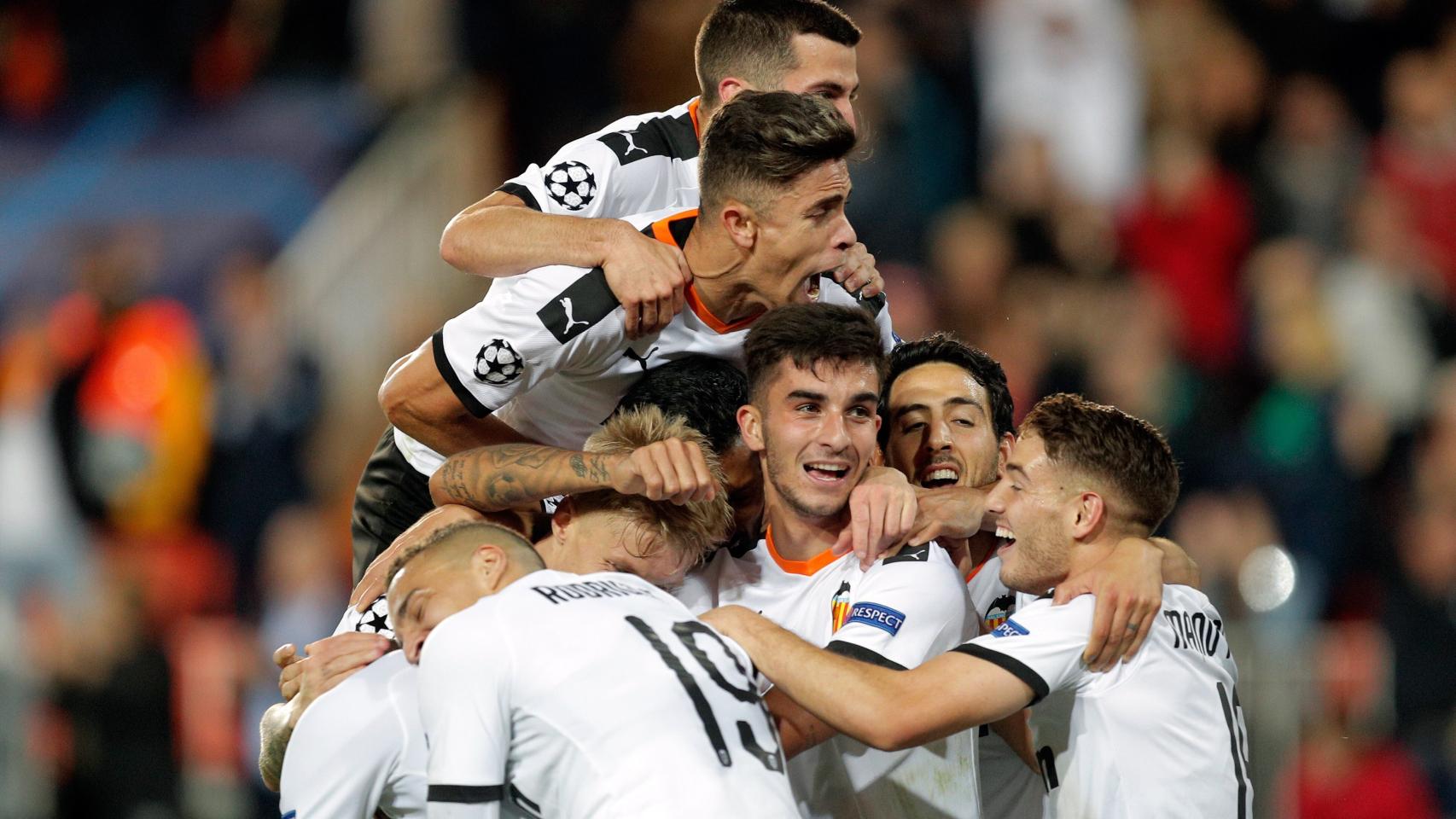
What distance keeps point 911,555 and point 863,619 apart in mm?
285

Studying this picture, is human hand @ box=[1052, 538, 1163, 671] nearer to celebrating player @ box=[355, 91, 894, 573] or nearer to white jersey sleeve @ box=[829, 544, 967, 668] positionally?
white jersey sleeve @ box=[829, 544, 967, 668]

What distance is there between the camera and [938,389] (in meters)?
5.83

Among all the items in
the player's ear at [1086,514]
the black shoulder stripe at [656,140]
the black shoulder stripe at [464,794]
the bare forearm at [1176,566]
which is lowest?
the bare forearm at [1176,566]

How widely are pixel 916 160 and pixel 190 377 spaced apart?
18.4 feet

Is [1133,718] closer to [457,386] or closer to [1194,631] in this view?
[1194,631]

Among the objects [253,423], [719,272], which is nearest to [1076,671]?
[719,272]

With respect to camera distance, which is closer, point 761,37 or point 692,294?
point 692,294

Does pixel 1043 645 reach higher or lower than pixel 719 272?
lower

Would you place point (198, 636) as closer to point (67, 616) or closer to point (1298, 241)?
point (67, 616)

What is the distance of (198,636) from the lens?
39.7ft

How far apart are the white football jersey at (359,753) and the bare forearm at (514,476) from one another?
2.22 feet

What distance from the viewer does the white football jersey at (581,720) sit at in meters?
4.11

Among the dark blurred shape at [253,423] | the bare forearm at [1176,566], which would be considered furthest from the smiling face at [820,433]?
the dark blurred shape at [253,423]

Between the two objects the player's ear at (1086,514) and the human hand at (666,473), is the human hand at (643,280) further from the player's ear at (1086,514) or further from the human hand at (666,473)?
the player's ear at (1086,514)
